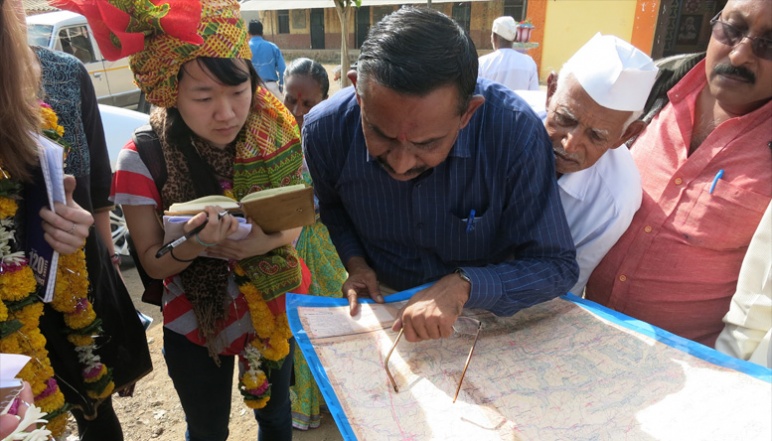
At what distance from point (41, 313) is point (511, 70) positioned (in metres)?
4.33

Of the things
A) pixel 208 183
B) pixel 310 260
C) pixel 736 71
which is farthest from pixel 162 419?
pixel 736 71

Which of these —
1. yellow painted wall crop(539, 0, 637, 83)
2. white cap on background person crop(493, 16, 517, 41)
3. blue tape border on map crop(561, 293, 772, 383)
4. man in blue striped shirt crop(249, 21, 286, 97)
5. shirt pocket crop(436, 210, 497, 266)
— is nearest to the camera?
blue tape border on map crop(561, 293, 772, 383)

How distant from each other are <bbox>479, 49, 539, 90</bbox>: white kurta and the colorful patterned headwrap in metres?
3.68

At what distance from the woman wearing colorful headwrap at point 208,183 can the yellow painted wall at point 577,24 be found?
562 inches

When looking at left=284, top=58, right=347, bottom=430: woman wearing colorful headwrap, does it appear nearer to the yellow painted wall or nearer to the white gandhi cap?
the white gandhi cap

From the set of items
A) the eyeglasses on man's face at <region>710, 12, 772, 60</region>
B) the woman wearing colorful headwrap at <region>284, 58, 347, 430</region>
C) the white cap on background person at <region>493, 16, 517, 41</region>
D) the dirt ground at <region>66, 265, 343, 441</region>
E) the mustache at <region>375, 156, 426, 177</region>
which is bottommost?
the dirt ground at <region>66, 265, 343, 441</region>

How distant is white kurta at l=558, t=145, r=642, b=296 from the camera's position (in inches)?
65.7

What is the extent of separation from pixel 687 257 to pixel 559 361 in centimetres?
57

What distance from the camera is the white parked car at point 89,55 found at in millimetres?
7539

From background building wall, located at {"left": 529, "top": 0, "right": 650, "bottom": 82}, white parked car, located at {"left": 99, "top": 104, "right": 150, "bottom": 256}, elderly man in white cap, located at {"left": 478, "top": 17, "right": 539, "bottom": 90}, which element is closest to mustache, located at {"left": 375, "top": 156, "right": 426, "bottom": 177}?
white parked car, located at {"left": 99, "top": 104, "right": 150, "bottom": 256}

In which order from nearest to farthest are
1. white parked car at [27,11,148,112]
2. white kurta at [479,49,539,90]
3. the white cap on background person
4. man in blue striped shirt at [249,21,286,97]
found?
white kurta at [479,49,539,90]
the white cap on background person
man in blue striped shirt at [249,21,286,97]
white parked car at [27,11,148,112]

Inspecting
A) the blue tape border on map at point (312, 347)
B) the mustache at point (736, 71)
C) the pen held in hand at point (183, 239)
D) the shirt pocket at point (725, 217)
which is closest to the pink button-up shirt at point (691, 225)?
the shirt pocket at point (725, 217)

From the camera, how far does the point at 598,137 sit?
1663 mm

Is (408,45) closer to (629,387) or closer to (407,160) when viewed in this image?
(407,160)
